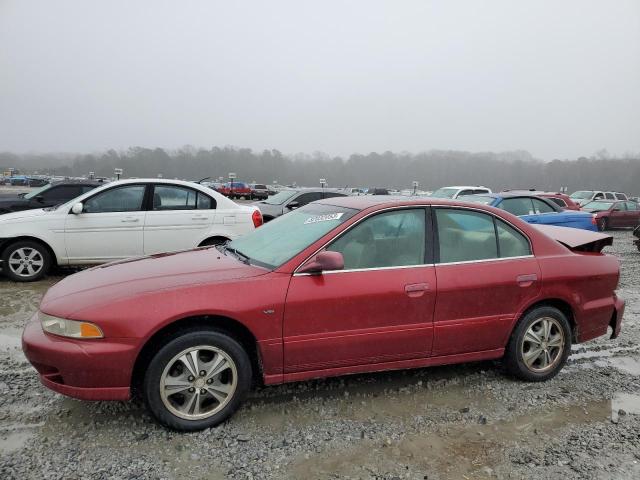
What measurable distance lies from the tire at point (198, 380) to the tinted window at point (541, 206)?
9.43 meters

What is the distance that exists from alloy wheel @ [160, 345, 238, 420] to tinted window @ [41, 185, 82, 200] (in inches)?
361

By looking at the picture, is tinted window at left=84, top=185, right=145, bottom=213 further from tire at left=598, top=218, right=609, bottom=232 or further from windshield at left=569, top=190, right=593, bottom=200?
windshield at left=569, top=190, right=593, bottom=200

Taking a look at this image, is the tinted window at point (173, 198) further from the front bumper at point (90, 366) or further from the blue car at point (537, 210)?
the blue car at point (537, 210)

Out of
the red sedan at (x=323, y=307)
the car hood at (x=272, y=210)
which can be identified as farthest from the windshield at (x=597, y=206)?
the red sedan at (x=323, y=307)

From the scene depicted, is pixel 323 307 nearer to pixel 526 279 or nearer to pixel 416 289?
pixel 416 289

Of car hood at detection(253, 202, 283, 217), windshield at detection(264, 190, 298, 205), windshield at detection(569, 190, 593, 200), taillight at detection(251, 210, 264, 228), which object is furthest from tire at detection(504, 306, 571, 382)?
windshield at detection(569, 190, 593, 200)

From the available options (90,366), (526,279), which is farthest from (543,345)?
(90,366)

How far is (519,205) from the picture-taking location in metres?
10.5

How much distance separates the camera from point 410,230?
11.7ft

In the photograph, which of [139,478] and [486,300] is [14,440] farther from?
[486,300]

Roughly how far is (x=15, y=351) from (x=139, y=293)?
227cm

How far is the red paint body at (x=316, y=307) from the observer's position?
2832 millimetres

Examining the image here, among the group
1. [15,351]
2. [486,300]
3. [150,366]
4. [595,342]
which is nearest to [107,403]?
[150,366]

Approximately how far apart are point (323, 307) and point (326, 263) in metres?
0.31
